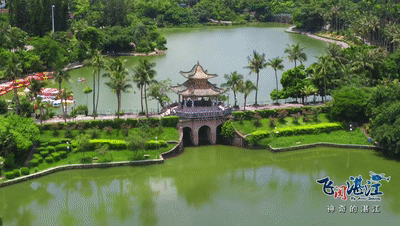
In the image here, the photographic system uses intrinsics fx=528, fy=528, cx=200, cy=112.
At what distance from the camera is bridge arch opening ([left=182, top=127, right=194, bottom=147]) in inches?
2844

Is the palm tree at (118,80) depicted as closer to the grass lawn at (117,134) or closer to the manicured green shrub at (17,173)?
the grass lawn at (117,134)

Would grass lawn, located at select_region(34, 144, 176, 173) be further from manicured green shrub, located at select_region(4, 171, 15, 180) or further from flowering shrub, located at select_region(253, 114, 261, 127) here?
flowering shrub, located at select_region(253, 114, 261, 127)

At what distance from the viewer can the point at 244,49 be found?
14475 cm

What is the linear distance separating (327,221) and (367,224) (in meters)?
3.84

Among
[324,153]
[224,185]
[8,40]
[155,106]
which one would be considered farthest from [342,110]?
[8,40]

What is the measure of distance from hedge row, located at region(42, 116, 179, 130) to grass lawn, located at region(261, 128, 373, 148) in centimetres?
1266

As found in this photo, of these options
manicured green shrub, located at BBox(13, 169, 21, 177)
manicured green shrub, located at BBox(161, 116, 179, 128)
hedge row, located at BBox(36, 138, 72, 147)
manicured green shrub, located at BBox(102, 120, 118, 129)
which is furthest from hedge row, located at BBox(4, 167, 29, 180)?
manicured green shrub, located at BBox(161, 116, 179, 128)

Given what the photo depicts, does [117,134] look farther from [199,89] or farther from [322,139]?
[322,139]

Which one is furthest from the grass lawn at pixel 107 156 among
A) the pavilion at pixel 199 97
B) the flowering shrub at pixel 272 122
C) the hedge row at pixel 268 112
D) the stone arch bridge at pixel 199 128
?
the flowering shrub at pixel 272 122

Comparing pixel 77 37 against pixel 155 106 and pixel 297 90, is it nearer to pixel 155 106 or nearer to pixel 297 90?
pixel 155 106

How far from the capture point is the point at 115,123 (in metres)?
69.4

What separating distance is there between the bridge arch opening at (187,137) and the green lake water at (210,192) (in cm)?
231

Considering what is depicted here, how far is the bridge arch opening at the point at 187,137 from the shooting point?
72.2 metres

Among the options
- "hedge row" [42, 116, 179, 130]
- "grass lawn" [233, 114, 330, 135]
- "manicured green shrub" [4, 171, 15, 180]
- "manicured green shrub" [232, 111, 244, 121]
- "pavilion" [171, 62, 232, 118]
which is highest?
"pavilion" [171, 62, 232, 118]
